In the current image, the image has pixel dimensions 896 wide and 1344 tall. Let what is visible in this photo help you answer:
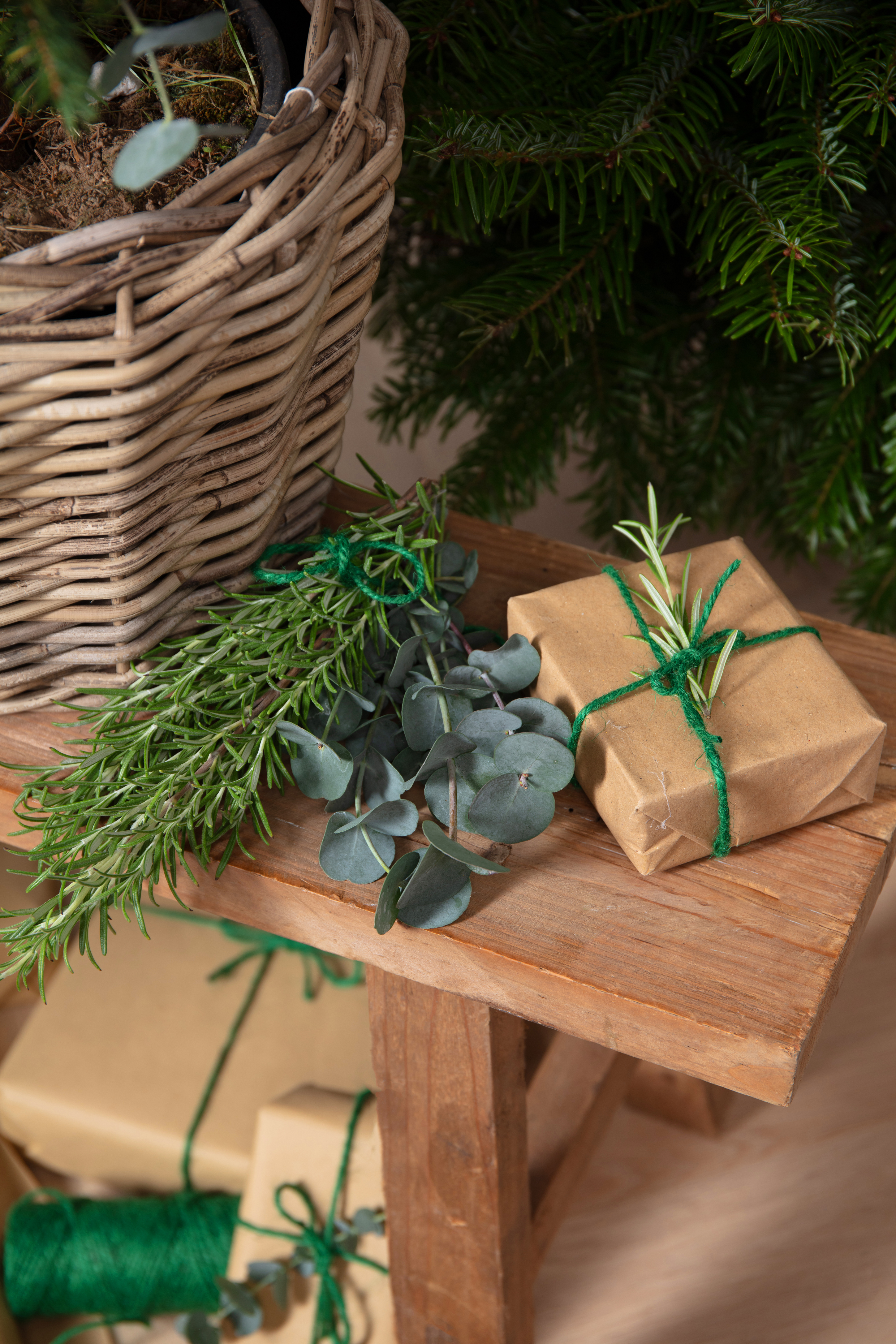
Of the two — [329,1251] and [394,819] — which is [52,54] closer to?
[394,819]

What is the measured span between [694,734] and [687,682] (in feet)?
0.08

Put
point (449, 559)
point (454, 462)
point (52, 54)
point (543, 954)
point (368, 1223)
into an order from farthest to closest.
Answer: point (454, 462) < point (368, 1223) < point (449, 559) < point (543, 954) < point (52, 54)

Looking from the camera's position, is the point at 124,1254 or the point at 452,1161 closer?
the point at 452,1161

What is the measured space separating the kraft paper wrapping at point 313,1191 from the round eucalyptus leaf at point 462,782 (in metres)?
0.41

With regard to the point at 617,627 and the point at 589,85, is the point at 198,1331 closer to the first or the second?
the point at 617,627

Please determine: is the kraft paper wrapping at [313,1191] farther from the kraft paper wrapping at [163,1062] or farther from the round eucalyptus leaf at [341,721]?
the round eucalyptus leaf at [341,721]

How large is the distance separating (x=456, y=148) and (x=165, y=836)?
33 cm

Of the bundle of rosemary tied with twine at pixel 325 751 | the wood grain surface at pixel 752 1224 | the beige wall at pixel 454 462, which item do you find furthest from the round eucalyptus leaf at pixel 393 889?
the beige wall at pixel 454 462

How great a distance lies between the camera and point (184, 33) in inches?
12.1

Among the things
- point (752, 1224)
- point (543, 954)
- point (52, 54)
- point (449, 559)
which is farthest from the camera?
point (752, 1224)

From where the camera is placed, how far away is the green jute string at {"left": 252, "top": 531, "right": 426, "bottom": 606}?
1.50ft

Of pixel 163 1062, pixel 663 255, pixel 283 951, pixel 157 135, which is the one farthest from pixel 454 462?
pixel 157 135

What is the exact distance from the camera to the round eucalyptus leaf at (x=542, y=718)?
1.40 ft

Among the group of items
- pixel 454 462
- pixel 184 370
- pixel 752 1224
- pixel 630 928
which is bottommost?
pixel 752 1224
